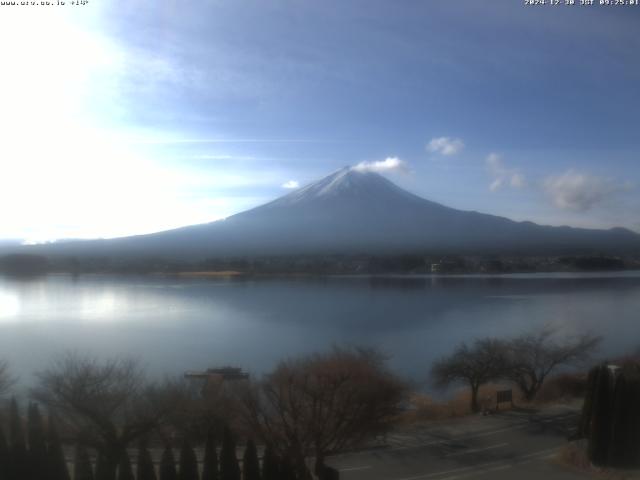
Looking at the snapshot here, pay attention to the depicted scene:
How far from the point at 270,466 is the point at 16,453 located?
1526 mm

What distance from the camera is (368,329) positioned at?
27.2 ft

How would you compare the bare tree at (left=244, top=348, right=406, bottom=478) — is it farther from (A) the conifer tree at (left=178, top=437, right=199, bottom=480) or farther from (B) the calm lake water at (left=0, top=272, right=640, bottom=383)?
(B) the calm lake water at (left=0, top=272, right=640, bottom=383)

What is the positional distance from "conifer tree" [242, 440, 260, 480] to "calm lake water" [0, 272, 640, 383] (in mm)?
1977

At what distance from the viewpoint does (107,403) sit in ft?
14.2

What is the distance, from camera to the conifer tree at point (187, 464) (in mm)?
3729

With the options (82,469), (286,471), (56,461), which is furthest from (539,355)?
(56,461)

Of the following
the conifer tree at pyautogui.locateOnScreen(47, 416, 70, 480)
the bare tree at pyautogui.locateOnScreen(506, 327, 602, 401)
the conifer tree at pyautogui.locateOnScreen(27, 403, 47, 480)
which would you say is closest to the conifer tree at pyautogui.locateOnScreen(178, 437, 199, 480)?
the conifer tree at pyautogui.locateOnScreen(47, 416, 70, 480)

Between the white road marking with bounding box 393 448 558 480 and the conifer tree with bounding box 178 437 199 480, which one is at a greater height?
the conifer tree with bounding box 178 437 199 480

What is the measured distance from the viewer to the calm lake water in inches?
278

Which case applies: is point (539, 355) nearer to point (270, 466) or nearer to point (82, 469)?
point (270, 466)

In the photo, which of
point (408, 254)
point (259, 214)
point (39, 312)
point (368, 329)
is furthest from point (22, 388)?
point (259, 214)

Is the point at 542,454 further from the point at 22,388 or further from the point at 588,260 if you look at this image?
the point at 588,260

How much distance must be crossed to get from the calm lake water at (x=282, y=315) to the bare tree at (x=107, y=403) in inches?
47.0

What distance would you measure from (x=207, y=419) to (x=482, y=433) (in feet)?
8.15
